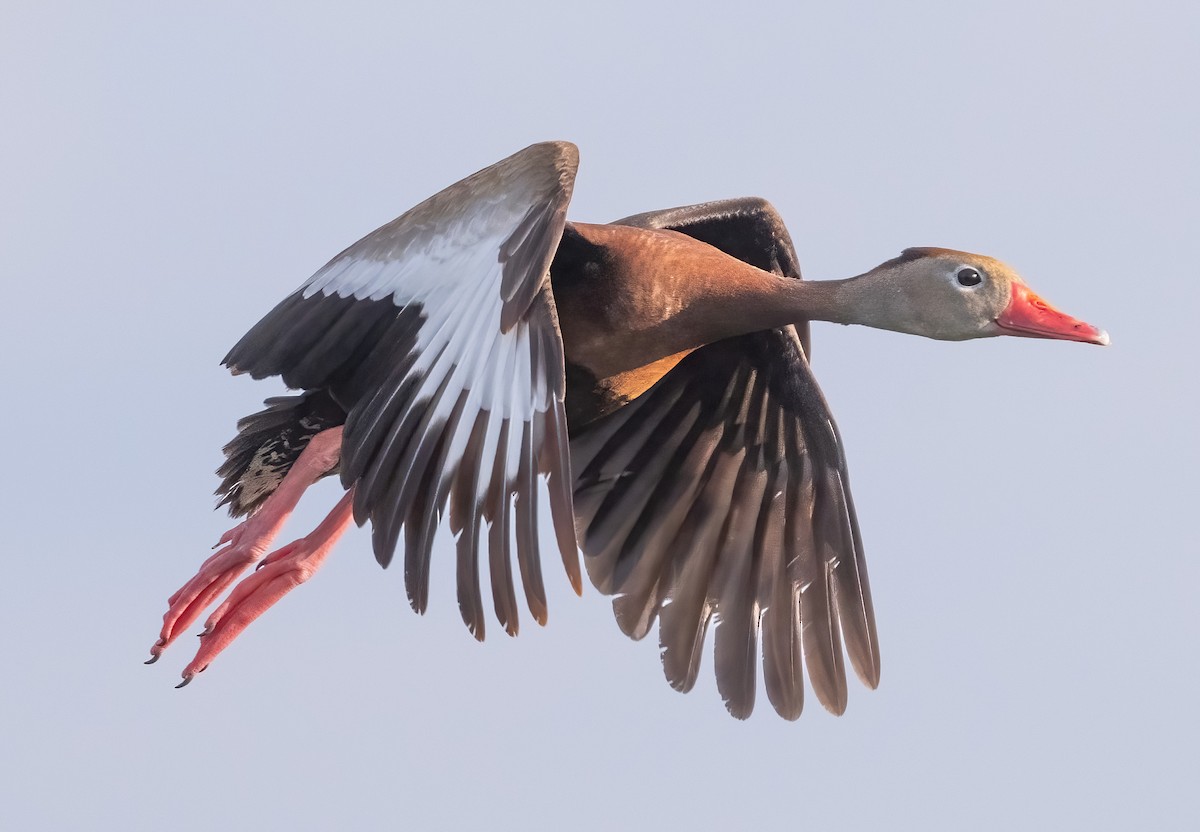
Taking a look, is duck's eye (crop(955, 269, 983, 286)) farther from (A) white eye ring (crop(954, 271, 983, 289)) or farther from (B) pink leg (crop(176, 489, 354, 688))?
(B) pink leg (crop(176, 489, 354, 688))

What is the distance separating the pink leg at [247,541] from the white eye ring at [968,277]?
2.18m

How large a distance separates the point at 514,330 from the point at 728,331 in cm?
129

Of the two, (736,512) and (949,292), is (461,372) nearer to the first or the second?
(949,292)

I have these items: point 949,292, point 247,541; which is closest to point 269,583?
point 247,541

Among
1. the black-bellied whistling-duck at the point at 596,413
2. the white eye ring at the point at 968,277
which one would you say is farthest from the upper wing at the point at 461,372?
the white eye ring at the point at 968,277

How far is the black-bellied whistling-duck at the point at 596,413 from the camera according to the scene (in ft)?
18.6

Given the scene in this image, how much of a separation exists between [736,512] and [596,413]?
1.02 metres

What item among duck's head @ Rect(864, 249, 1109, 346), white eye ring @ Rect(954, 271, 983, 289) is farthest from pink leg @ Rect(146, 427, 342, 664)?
white eye ring @ Rect(954, 271, 983, 289)

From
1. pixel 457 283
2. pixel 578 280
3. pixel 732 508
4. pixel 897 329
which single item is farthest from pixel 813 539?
pixel 457 283

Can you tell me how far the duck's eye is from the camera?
6898 millimetres

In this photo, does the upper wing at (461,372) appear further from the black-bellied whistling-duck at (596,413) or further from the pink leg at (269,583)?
the pink leg at (269,583)

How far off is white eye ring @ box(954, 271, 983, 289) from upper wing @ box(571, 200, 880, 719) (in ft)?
2.88

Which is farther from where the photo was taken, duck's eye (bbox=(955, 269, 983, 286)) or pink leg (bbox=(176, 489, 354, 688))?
duck's eye (bbox=(955, 269, 983, 286))

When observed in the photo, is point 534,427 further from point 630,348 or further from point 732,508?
point 732,508
